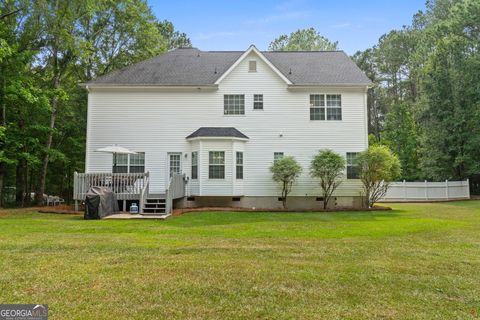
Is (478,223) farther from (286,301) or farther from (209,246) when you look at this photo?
(286,301)

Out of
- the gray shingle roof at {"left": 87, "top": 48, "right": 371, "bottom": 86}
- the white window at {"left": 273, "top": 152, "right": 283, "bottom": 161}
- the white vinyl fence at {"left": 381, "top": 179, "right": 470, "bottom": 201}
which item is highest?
the gray shingle roof at {"left": 87, "top": 48, "right": 371, "bottom": 86}

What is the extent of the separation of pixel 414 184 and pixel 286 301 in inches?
881

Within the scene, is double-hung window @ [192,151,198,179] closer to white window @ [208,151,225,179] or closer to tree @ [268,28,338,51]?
white window @ [208,151,225,179]

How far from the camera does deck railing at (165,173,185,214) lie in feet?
41.5

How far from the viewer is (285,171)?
51.1ft

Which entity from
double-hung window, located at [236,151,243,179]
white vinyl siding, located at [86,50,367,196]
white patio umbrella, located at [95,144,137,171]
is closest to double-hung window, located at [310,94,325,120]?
white vinyl siding, located at [86,50,367,196]

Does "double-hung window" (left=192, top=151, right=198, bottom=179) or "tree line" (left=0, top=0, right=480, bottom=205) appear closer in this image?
"double-hung window" (left=192, top=151, right=198, bottom=179)

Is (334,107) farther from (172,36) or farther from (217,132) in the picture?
(172,36)

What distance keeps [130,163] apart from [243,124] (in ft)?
19.5

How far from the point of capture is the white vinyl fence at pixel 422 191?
23000 mm

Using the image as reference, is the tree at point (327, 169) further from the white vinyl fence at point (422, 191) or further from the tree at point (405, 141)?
the tree at point (405, 141)

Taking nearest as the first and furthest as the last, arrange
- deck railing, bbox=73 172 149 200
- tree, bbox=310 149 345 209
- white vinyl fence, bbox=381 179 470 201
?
deck railing, bbox=73 172 149 200, tree, bbox=310 149 345 209, white vinyl fence, bbox=381 179 470 201

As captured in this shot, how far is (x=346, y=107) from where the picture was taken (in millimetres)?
16984

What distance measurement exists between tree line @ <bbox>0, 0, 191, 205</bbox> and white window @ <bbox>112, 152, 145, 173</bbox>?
14.5ft
